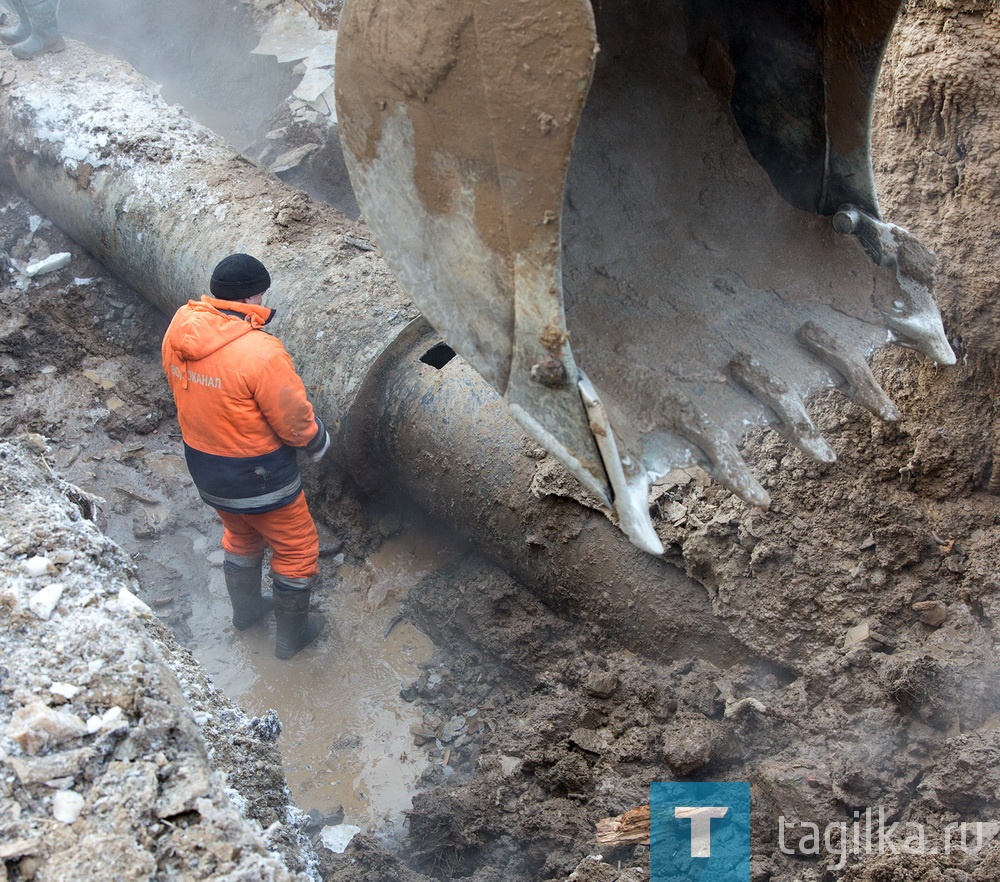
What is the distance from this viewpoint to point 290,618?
4047 millimetres

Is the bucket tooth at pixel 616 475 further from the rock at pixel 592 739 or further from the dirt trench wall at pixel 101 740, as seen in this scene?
the rock at pixel 592 739

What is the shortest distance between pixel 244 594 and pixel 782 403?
2896mm

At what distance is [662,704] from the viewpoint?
122 inches

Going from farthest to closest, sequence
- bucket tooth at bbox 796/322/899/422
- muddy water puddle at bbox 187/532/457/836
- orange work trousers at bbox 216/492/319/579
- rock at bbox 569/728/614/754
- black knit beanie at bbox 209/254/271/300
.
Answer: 1. orange work trousers at bbox 216/492/319/579
2. black knit beanie at bbox 209/254/271/300
3. muddy water puddle at bbox 187/532/457/836
4. rock at bbox 569/728/614/754
5. bucket tooth at bbox 796/322/899/422

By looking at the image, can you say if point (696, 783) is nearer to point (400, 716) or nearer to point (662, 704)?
point (662, 704)

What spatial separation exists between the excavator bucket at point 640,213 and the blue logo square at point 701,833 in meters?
1.24

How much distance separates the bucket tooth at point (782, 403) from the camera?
2105mm

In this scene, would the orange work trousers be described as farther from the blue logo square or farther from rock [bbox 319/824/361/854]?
the blue logo square

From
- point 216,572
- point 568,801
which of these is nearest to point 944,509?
point 568,801

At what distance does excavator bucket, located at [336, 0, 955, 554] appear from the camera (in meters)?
1.75

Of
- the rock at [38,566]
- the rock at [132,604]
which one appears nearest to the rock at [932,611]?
the rock at [132,604]

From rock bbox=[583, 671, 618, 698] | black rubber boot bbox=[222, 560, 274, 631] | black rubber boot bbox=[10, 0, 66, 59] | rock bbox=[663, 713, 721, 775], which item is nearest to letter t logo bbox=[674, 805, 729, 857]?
rock bbox=[663, 713, 721, 775]

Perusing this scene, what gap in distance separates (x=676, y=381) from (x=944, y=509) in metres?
1.16

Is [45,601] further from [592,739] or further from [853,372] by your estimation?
[853,372]
